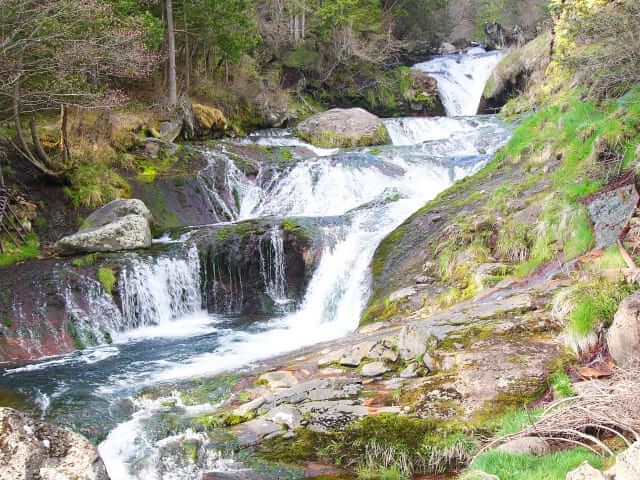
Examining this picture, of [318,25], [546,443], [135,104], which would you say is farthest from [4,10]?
[318,25]

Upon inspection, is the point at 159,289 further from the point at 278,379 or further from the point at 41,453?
the point at 41,453

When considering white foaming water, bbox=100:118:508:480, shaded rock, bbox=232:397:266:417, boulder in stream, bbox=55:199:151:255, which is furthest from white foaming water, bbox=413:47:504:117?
shaded rock, bbox=232:397:266:417

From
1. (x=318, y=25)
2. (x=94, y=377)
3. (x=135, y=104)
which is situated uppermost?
(x=318, y=25)

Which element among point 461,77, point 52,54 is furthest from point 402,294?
point 461,77

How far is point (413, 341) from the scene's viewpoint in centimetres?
666

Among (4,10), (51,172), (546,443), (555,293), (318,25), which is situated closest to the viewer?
(546,443)

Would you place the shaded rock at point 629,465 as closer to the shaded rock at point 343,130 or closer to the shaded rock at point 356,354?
the shaded rock at point 356,354

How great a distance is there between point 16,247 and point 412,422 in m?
10.5

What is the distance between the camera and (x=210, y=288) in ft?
42.0

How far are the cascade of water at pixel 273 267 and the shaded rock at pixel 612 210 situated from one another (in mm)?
6947

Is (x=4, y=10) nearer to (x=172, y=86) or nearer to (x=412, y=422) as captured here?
(x=172, y=86)

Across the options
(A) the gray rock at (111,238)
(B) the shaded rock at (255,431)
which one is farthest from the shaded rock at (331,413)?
(A) the gray rock at (111,238)

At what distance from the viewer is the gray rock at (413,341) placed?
6.54 m

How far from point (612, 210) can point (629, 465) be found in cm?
487
